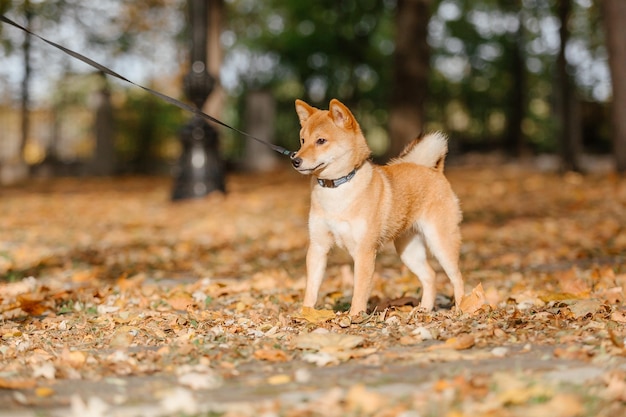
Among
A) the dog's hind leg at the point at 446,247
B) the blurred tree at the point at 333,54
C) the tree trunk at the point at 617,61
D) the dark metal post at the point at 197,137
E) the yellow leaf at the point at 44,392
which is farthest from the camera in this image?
the blurred tree at the point at 333,54

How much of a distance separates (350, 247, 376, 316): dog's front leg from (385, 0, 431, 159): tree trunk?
11167 millimetres

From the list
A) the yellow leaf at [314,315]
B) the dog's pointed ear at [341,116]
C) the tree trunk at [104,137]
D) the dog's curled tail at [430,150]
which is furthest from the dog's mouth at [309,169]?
the tree trunk at [104,137]

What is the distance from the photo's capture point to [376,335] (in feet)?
14.2

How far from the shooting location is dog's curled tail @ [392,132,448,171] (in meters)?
5.58

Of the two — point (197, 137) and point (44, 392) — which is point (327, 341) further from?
point (197, 137)

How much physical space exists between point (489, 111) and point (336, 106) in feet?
93.7

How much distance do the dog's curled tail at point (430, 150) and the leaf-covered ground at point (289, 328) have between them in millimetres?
964

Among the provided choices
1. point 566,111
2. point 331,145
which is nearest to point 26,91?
point 566,111

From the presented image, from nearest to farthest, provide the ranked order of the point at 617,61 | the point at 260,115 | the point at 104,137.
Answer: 1. the point at 617,61
2. the point at 104,137
3. the point at 260,115

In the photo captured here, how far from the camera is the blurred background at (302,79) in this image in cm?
2097

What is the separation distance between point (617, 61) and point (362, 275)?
35.3ft

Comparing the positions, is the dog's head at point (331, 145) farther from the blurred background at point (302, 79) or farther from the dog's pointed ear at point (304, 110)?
the blurred background at point (302, 79)

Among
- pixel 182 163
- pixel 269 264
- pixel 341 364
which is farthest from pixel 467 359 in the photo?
pixel 182 163

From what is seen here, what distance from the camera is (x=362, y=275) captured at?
4863 millimetres
